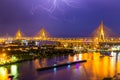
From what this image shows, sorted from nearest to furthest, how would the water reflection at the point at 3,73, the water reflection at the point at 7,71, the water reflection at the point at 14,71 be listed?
1. the water reflection at the point at 3,73
2. the water reflection at the point at 7,71
3. the water reflection at the point at 14,71

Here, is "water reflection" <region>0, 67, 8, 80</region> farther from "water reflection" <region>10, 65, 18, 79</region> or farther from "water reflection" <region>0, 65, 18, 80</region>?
"water reflection" <region>10, 65, 18, 79</region>

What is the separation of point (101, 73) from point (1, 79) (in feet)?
13.8

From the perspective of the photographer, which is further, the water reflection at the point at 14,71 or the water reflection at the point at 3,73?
the water reflection at the point at 14,71

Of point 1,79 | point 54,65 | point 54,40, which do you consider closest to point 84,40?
point 54,40

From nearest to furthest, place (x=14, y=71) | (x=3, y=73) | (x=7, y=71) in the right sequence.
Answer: (x=3, y=73)
(x=7, y=71)
(x=14, y=71)

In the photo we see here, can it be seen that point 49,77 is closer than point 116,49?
Yes

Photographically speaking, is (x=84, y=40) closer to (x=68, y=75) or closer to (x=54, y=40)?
(x=54, y=40)

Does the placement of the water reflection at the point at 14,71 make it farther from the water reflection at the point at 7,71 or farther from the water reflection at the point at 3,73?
the water reflection at the point at 3,73

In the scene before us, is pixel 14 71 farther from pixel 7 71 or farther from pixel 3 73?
pixel 3 73

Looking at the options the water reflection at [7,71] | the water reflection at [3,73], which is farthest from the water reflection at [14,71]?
the water reflection at [3,73]

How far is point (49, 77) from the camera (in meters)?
12.5

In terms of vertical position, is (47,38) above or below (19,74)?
above

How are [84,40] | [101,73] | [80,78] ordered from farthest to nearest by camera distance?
1. [84,40]
2. [101,73]
3. [80,78]

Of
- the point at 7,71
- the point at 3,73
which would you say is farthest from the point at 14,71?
the point at 3,73
